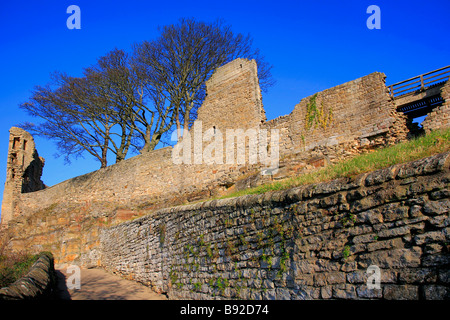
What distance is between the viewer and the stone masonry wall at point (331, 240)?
3666 millimetres

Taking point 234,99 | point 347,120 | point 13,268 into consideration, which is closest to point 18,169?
point 13,268

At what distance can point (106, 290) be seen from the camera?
10695 mm

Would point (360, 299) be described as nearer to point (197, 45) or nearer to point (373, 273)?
point (373, 273)

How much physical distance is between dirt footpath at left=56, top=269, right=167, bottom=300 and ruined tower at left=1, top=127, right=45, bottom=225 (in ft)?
37.8

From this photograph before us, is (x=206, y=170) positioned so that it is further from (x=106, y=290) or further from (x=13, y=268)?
(x=13, y=268)

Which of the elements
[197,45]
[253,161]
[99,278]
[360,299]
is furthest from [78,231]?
[360,299]

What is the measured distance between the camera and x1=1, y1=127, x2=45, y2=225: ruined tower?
2200cm

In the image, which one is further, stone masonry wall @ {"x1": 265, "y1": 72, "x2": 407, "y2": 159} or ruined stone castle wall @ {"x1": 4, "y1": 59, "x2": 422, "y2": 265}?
ruined stone castle wall @ {"x1": 4, "y1": 59, "x2": 422, "y2": 265}

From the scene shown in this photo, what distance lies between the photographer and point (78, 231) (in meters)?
17.6

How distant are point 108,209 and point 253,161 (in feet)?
29.9

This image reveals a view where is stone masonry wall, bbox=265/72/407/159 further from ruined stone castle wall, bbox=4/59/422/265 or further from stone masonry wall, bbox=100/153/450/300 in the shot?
stone masonry wall, bbox=100/153/450/300

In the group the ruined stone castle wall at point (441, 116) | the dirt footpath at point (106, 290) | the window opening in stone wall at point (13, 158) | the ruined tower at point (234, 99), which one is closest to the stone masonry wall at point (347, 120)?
the ruined stone castle wall at point (441, 116)

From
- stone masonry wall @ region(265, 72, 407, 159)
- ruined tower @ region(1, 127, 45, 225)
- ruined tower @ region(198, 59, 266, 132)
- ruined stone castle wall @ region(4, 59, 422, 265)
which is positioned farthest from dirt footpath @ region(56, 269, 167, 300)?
ruined tower @ region(1, 127, 45, 225)

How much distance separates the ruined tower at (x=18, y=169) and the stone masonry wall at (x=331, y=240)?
18.5 metres
